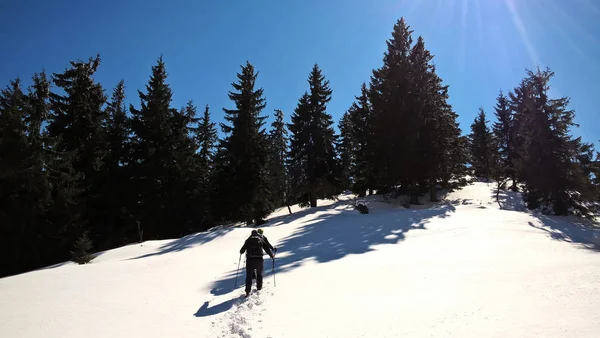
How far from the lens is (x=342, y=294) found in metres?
7.53

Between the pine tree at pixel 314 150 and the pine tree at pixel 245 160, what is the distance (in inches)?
156

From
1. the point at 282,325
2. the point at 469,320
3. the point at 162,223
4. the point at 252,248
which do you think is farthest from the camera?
the point at 162,223

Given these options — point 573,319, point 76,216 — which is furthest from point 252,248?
point 76,216

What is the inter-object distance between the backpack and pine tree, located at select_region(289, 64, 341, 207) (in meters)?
22.3

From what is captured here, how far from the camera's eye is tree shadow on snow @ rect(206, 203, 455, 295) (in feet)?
38.1

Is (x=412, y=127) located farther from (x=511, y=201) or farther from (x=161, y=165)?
(x=161, y=165)

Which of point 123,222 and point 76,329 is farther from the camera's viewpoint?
point 123,222

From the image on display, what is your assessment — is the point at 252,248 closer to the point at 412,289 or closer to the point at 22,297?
the point at 412,289

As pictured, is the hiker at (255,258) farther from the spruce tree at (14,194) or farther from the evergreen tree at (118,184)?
the evergreen tree at (118,184)

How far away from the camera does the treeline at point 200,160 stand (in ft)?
77.4

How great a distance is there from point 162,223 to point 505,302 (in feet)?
95.8

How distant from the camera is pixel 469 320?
211 inches

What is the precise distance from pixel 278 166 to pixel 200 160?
8654mm

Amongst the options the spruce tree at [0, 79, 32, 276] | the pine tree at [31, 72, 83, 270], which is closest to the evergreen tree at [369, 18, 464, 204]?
the pine tree at [31, 72, 83, 270]
